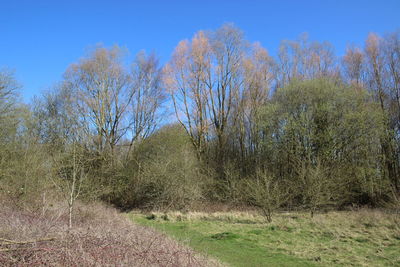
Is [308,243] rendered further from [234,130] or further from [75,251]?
[234,130]

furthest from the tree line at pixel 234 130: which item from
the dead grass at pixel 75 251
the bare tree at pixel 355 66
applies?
the dead grass at pixel 75 251

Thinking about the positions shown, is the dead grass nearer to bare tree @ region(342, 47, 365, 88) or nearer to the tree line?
the tree line

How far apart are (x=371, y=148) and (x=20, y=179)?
952 inches

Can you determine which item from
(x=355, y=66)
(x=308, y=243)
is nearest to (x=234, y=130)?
(x=355, y=66)

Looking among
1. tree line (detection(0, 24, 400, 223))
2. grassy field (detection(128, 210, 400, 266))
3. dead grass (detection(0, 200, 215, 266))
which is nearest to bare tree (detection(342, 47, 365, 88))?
tree line (detection(0, 24, 400, 223))

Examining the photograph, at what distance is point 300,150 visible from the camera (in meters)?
24.4

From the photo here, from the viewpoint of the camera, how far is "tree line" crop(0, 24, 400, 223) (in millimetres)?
22828

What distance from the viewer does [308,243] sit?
11148 millimetres

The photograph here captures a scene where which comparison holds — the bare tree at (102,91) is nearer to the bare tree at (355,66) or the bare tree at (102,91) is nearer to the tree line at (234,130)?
the tree line at (234,130)

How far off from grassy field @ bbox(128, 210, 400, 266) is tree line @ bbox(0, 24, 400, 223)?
13.5 ft

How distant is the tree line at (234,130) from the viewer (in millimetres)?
22828

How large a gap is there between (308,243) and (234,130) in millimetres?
20918

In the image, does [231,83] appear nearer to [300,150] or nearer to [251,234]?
[300,150]

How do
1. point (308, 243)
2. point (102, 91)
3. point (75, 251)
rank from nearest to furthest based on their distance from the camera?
point (75, 251), point (308, 243), point (102, 91)
